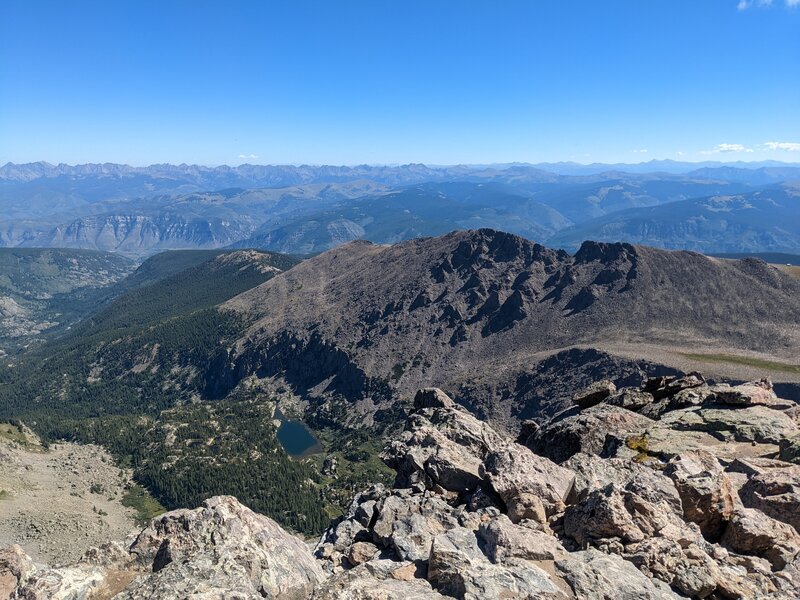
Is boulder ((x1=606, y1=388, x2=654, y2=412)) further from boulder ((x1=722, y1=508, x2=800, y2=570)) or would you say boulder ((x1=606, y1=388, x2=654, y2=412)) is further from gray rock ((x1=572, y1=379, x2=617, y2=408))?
boulder ((x1=722, y1=508, x2=800, y2=570))

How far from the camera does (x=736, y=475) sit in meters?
40.2

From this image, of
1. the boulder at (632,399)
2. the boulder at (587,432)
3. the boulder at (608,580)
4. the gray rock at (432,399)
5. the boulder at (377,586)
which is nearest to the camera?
the boulder at (377,586)

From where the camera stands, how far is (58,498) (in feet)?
438

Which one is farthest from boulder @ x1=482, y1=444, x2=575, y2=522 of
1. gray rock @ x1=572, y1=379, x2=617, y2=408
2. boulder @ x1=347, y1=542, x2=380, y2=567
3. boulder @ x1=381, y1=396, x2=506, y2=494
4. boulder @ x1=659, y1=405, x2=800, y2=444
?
gray rock @ x1=572, y1=379, x2=617, y2=408

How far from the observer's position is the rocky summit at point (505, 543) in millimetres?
23953

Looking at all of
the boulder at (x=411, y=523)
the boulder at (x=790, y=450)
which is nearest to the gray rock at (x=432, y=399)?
the boulder at (x=411, y=523)

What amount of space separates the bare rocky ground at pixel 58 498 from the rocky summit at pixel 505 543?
7207 centimetres

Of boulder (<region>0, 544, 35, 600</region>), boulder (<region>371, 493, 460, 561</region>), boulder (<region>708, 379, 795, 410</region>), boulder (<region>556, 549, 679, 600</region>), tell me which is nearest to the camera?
boulder (<region>556, 549, 679, 600</region>)

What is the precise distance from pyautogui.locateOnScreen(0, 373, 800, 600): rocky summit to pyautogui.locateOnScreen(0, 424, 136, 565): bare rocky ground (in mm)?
72067

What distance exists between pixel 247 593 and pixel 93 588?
10824mm

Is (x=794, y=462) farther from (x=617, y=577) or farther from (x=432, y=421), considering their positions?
(x=432, y=421)

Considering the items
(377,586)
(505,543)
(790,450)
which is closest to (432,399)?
(790,450)

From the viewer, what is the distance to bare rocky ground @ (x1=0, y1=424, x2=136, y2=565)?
107375 mm

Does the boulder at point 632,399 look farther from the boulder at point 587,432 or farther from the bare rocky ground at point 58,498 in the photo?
the bare rocky ground at point 58,498
